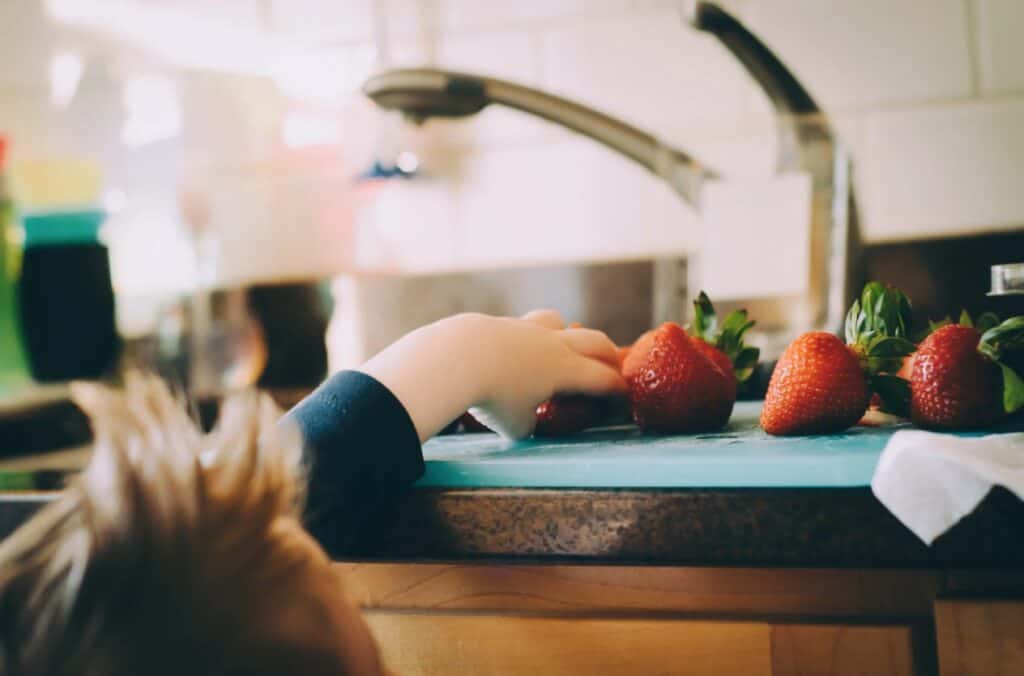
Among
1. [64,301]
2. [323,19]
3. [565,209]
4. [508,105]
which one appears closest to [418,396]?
[508,105]

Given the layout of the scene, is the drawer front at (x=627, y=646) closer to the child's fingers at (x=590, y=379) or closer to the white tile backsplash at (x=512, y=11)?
the child's fingers at (x=590, y=379)

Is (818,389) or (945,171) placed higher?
(945,171)

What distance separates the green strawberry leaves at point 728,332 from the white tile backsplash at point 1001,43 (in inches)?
21.4

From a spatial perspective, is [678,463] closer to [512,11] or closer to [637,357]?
[637,357]

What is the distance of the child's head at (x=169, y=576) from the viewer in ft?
0.90

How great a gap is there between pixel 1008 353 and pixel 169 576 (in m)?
0.42

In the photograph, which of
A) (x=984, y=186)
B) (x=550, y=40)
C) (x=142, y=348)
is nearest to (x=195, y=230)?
(x=142, y=348)

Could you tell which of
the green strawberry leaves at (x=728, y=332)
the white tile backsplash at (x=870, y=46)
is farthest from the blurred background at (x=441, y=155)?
the green strawberry leaves at (x=728, y=332)

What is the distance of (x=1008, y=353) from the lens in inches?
18.6

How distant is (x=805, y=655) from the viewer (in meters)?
0.41

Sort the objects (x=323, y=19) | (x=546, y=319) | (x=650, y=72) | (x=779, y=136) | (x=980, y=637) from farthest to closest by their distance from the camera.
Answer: (x=323, y=19) → (x=650, y=72) → (x=779, y=136) → (x=546, y=319) → (x=980, y=637)

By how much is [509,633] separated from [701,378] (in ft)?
0.60

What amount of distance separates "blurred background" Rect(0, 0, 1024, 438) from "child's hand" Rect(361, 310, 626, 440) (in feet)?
1.20

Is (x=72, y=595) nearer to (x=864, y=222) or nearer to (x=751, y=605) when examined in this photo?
(x=751, y=605)
